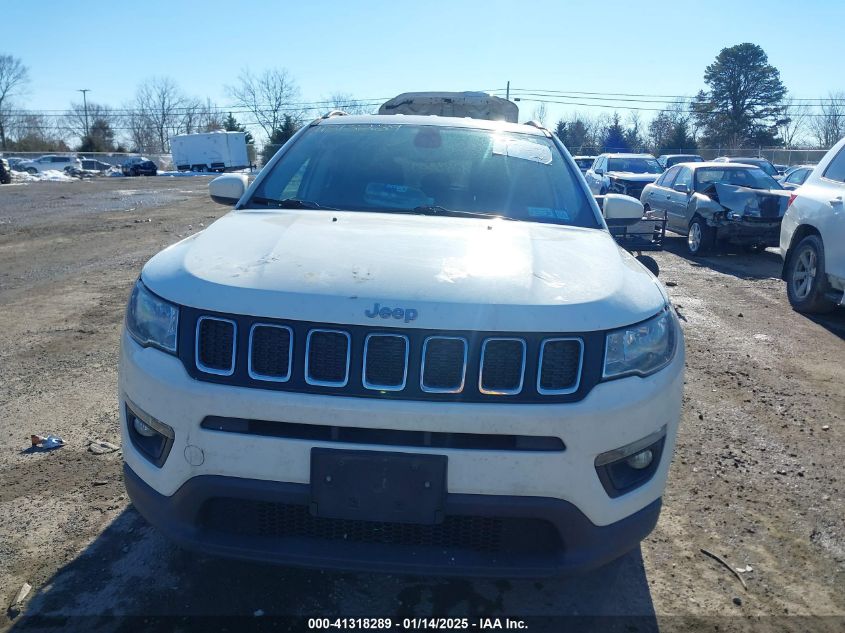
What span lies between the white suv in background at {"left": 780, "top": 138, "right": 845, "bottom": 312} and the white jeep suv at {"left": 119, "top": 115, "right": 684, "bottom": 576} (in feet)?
17.2

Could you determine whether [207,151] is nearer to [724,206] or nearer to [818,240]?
[724,206]

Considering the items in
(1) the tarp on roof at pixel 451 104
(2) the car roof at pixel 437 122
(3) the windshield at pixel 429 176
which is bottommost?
(3) the windshield at pixel 429 176

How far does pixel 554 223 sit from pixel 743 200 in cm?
943

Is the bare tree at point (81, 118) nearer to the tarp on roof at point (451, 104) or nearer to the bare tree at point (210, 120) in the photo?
the bare tree at point (210, 120)

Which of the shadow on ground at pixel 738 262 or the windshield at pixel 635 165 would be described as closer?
the shadow on ground at pixel 738 262

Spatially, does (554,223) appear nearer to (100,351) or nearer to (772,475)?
(772,475)

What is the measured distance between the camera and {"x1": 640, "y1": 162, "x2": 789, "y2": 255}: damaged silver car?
11.0 meters

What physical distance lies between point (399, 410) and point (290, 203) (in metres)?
1.66

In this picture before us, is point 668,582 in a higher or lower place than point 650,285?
lower

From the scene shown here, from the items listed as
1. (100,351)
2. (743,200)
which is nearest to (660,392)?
(100,351)

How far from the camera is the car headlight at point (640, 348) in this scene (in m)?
2.16

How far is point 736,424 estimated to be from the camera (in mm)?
4207

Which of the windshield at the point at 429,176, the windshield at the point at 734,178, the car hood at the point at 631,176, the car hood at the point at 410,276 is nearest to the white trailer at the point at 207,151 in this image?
the car hood at the point at 631,176

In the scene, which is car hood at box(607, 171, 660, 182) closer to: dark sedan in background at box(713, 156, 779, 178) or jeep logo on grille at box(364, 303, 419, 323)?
dark sedan in background at box(713, 156, 779, 178)
